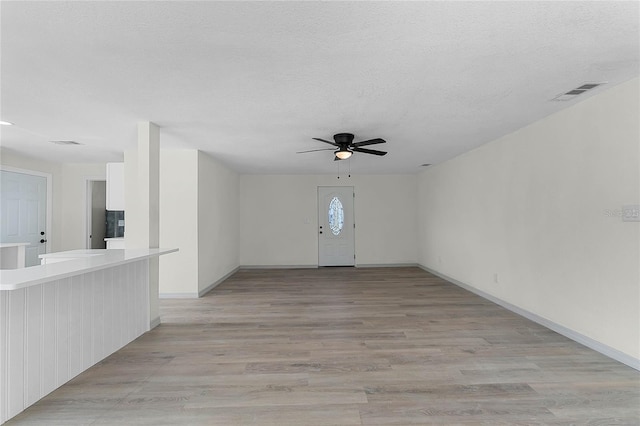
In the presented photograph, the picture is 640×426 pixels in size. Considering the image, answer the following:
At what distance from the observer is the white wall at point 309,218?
26.9ft

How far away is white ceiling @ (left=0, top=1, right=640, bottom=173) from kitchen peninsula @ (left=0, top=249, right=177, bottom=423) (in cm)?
149

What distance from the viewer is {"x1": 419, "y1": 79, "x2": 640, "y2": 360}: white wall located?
9.36ft

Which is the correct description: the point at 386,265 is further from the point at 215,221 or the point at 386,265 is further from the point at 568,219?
the point at 568,219

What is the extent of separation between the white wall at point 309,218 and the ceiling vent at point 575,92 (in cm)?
527

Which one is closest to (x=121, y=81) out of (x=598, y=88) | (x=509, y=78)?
(x=509, y=78)

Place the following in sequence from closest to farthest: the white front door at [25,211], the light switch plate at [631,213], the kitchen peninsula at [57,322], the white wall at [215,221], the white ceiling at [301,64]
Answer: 1. the white ceiling at [301,64]
2. the kitchen peninsula at [57,322]
3. the light switch plate at [631,213]
4. the white front door at [25,211]
5. the white wall at [215,221]

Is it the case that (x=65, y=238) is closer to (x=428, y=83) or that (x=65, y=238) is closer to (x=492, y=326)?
(x=428, y=83)

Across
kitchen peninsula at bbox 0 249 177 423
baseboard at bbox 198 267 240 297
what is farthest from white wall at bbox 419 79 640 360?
baseboard at bbox 198 267 240 297

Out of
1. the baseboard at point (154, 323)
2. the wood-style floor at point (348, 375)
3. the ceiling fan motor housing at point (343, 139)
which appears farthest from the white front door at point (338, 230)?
the baseboard at point (154, 323)

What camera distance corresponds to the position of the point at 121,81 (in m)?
2.65

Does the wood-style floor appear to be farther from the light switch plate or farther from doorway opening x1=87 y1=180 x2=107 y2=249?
doorway opening x1=87 y1=180 x2=107 y2=249

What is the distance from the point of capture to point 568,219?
3486 millimetres

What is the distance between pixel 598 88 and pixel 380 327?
10.5 feet

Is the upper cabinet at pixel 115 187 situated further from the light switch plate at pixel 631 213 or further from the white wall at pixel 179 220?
the light switch plate at pixel 631 213
